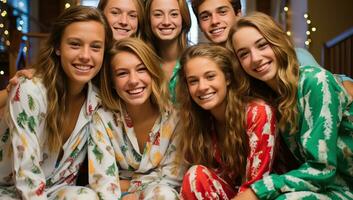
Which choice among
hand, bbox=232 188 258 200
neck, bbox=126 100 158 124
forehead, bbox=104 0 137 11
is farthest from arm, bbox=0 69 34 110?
hand, bbox=232 188 258 200

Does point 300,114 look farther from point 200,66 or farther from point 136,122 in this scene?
point 136,122

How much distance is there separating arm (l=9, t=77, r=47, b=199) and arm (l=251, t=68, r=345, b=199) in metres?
0.83

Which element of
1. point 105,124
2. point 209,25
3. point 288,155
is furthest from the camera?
point 209,25

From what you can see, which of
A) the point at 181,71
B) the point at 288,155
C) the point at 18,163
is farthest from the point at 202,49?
the point at 18,163

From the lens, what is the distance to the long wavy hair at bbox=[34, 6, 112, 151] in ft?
5.94

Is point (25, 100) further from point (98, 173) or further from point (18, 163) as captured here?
point (98, 173)

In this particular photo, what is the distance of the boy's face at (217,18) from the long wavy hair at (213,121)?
384mm

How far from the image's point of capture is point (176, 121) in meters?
2.02

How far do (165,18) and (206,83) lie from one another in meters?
0.68

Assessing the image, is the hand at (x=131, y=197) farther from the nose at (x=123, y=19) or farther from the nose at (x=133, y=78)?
A: the nose at (x=123, y=19)

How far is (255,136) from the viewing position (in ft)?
5.49

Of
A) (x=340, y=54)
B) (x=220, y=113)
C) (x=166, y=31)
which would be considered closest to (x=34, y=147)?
(x=220, y=113)

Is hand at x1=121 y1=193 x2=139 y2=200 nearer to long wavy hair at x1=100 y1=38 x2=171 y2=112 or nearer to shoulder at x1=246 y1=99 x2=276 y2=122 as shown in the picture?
long wavy hair at x1=100 y1=38 x2=171 y2=112

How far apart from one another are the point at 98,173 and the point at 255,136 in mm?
678
